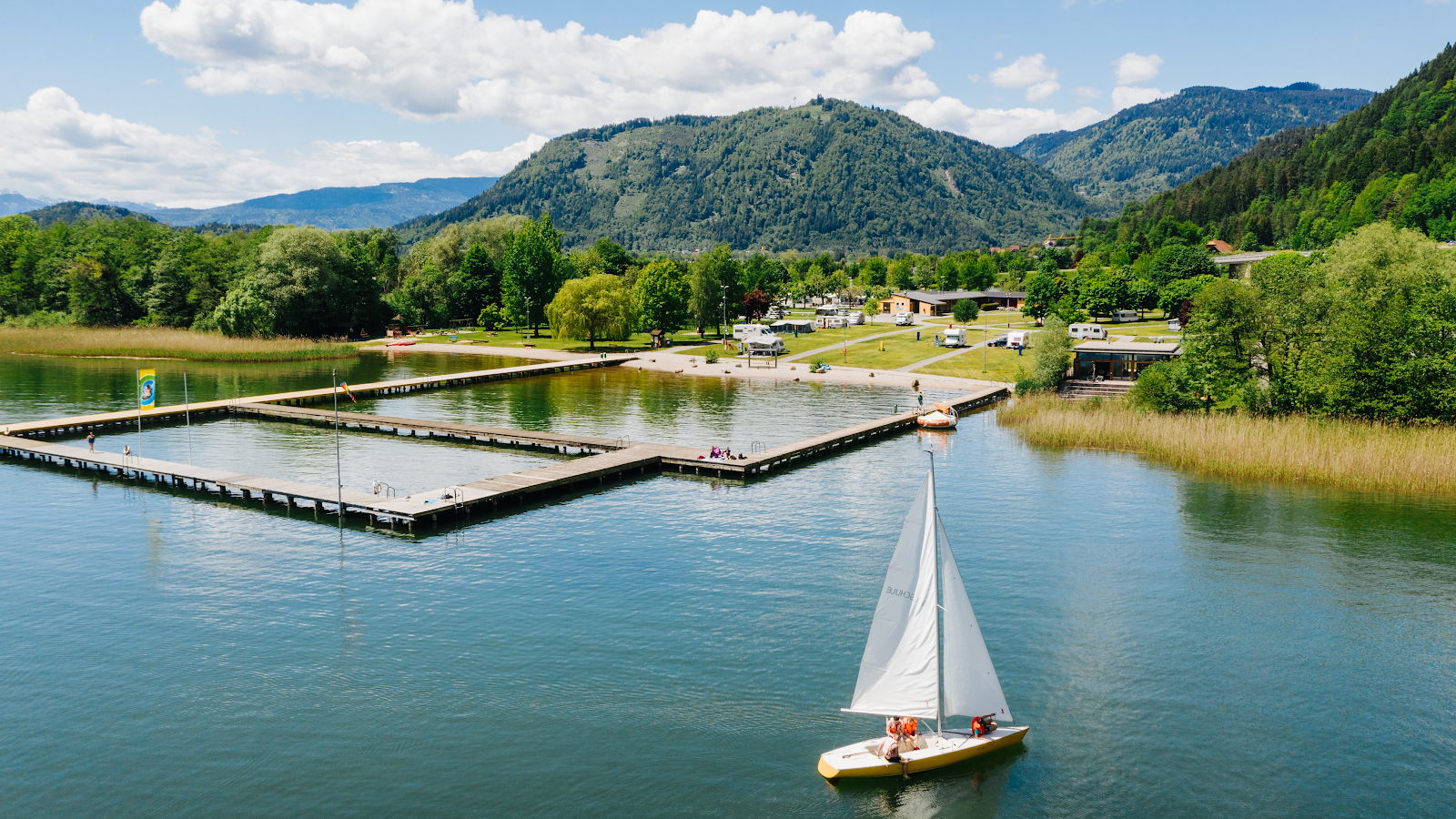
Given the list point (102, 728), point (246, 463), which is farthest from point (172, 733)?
point (246, 463)

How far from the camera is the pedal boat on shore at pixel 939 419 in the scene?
250 feet

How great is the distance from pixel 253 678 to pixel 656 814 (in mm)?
15809

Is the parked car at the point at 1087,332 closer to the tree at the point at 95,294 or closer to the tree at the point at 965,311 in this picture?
the tree at the point at 965,311

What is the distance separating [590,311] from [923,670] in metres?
117

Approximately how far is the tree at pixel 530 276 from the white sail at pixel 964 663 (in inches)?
5319

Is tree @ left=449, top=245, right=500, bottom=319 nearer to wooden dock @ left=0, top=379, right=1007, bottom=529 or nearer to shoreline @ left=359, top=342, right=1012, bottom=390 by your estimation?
shoreline @ left=359, top=342, right=1012, bottom=390

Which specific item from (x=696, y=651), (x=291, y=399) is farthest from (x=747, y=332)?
(x=696, y=651)

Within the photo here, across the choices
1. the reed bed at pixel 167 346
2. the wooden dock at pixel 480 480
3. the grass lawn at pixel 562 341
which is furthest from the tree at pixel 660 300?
the wooden dock at pixel 480 480

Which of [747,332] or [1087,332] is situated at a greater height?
[747,332]

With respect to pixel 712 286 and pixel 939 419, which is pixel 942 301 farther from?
pixel 939 419

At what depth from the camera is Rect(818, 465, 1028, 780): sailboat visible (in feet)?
77.9

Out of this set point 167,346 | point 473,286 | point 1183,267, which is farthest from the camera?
point 473,286

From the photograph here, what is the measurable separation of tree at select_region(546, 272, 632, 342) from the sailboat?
377 feet

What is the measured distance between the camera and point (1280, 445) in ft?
193
